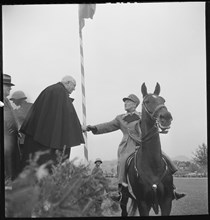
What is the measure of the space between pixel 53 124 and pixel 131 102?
4.42ft

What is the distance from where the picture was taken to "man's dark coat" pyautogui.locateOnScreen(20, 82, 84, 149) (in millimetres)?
8289

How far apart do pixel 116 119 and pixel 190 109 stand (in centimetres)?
125

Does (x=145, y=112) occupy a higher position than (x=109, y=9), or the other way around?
(x=109, y=9)

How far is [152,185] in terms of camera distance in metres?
8.25

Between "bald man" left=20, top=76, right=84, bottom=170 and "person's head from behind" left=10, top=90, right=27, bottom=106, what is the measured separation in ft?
0.70

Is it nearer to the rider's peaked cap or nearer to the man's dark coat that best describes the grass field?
the rider's peaked cap

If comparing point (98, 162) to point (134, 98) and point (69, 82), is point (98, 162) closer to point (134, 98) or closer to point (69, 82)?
point (134, 98)

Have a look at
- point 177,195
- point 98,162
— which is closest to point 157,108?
point 98,162

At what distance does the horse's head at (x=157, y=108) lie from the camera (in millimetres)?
8258

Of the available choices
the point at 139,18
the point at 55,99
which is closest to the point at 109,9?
the point at 139,18

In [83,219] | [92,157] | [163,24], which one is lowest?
[83,219]

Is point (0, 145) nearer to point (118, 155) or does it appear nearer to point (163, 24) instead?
point (118, 155)

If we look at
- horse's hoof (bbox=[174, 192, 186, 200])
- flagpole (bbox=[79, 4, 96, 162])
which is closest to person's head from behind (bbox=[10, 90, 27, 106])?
flagpole (bbox=[79, 4, 96, 162])

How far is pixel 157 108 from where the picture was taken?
27.1 feet
